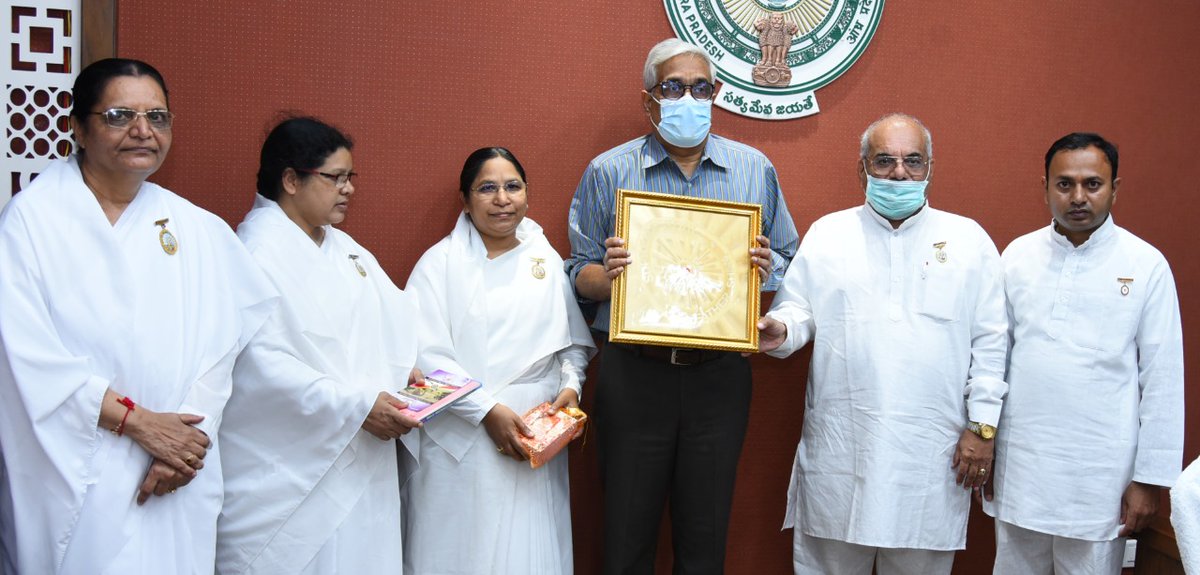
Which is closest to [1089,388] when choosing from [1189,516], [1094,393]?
[1094,393]

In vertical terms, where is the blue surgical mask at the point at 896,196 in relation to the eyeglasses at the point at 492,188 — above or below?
above

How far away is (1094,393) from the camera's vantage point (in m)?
3.03

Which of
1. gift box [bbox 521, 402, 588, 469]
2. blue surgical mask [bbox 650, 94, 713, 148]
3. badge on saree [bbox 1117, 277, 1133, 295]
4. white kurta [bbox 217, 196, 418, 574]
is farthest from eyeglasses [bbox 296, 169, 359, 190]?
badge on saree [bbox 1117, 277, 1133, 295]

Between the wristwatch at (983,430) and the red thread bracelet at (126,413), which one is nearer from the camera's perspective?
the red thread bracelet at (126,413)

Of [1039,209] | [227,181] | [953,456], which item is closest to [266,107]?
[227,181]

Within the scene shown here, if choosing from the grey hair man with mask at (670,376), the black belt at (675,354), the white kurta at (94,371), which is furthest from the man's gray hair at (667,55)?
the white kurta at (94,371)

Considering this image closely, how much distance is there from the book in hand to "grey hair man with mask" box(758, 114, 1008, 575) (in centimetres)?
94

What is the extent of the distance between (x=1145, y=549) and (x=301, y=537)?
255 centimetres

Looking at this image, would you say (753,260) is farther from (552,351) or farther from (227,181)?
(227,181)

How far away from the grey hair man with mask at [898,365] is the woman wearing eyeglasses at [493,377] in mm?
698

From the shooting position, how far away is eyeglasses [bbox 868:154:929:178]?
3.12m

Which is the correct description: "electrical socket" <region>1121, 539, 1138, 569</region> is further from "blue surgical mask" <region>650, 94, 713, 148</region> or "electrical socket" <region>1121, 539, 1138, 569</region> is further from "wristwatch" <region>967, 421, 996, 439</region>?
"blue surgical mask" <region>650, 94, 713, 148</region>

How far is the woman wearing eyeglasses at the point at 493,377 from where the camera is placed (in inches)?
115

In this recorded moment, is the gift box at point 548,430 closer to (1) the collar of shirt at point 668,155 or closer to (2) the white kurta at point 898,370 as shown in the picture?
(2) the white kurta at point 898,370
